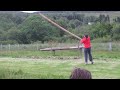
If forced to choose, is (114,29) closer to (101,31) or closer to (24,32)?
(101,31)

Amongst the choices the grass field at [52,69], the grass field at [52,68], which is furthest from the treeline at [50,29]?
the grass field at [52,69]

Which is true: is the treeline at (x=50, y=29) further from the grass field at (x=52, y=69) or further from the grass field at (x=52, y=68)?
the grass field at (x=52, y=69)

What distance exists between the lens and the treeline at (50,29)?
21.7m

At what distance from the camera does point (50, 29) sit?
2291 centimetres

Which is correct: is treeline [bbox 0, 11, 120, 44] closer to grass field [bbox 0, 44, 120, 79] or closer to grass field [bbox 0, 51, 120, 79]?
grass field [bbox 0, 44, 120, 79]

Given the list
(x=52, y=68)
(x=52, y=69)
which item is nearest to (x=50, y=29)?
(x=52, y=68)

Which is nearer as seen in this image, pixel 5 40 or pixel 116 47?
pixel 116 47

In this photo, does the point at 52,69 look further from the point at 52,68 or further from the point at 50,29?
the point at 50,29

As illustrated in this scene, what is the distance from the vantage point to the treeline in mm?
21734
